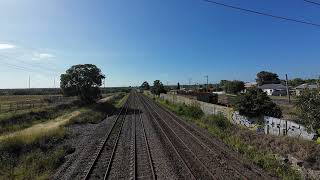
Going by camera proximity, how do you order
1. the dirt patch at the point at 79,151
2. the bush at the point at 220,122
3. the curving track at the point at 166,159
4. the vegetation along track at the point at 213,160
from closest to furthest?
the vegetation along track at the point at 213,160 < the curving track at the point at 166,159 < the dirt patch at the point at 79,151 < the bush at the point at 220,122

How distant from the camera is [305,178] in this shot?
549 inches

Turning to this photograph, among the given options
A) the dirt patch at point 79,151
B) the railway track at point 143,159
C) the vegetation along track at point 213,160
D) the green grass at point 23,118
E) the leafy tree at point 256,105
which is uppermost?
the leafy tree at point 256,105

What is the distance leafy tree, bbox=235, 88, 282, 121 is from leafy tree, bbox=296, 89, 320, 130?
764 centimetres

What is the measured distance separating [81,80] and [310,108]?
47876 millimetres

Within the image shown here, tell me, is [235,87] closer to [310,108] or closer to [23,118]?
[23,118]

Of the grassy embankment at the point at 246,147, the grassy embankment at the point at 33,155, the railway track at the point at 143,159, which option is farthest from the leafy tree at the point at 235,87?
the grassy embankment at the point at 33,155

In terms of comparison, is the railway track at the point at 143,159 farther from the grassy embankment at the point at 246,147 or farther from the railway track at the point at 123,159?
the grassy embankment at the point at 246,147

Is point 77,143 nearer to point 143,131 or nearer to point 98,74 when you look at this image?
point 143,131

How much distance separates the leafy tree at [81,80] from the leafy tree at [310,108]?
4681 cm

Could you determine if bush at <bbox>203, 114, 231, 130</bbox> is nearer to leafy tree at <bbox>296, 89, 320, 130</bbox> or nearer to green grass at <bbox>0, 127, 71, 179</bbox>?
leafy tree at <bbox>296, 89, 320, 130</bbox>

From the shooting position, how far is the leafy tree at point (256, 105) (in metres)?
25.5

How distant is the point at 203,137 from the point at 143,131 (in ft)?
21.4

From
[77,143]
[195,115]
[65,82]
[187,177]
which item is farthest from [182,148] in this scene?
[65,82]

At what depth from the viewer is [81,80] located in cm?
5859
